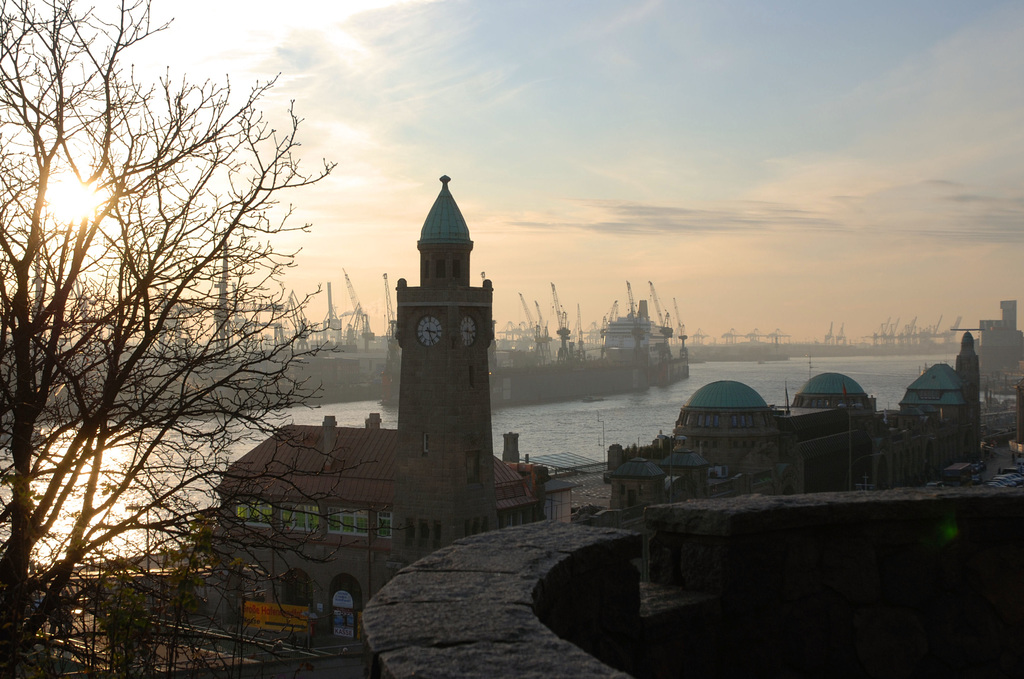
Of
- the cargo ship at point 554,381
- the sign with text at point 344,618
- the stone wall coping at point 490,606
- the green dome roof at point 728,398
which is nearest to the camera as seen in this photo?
the stone wall coping at point 490,606

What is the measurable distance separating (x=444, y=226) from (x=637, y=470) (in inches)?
543

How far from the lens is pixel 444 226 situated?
3288 centimetres

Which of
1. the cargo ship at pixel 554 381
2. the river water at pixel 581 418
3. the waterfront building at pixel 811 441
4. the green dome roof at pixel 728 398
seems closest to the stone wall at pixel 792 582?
the waterfront building at pixel 811 441

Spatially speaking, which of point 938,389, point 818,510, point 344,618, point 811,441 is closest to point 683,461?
point 811,441

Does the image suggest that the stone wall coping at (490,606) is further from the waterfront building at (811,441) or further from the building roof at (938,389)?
the building roof at (938,389)

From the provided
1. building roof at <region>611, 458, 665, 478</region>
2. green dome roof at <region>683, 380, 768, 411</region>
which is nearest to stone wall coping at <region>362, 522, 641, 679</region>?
building roof at <region>611, 458, 665, 478</region>

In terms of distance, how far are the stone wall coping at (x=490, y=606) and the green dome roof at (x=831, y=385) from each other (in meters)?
69.2

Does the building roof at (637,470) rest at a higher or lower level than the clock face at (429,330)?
lower

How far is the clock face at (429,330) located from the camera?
32.2 meters

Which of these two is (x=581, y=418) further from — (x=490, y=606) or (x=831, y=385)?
(x=490, y=606)

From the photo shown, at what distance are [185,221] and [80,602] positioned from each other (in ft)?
9.29

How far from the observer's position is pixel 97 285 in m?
7.70

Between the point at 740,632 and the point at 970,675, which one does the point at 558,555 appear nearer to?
the point at 740,632

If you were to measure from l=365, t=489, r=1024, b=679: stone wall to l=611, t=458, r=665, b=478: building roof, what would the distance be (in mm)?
36512
